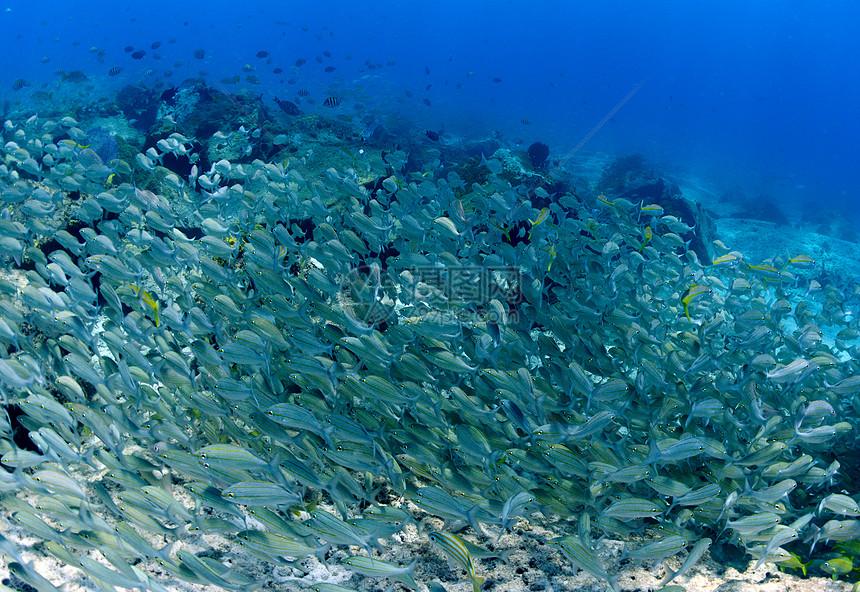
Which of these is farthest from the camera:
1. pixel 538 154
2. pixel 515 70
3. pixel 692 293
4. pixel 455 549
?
pixel 515 70

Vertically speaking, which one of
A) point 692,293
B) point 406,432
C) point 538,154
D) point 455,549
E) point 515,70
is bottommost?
point 455,549

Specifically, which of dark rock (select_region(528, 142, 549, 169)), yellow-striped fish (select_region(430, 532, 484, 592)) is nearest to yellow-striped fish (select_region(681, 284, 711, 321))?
yellow-striped fish (select_region(430, 532, 484, 592))

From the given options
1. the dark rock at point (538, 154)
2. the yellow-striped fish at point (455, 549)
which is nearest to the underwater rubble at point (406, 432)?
the yellow-striped fish at point (455, 549)

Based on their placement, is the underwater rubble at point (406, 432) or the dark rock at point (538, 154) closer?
the underwater rubble at point (406, 432)

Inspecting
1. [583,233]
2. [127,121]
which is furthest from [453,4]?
[583,233]

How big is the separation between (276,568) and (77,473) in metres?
1.96

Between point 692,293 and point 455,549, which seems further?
point 692,293

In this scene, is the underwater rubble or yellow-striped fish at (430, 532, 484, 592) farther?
the underwater rubble

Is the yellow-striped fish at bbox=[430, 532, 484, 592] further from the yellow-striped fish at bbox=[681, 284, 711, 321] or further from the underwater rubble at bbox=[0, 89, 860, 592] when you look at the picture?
the yellow-striped fish at bbox=[681, 284, 711, 321]

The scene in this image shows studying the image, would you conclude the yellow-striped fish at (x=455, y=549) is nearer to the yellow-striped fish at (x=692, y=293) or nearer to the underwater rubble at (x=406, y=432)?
the underwater rubble at (x=406, y=432)

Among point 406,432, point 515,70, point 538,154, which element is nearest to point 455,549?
point 406,432

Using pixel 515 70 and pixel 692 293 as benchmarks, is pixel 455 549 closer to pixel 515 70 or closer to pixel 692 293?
pixel 692 293

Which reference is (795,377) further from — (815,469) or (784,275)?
(784,275)

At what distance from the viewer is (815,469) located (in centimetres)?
312
